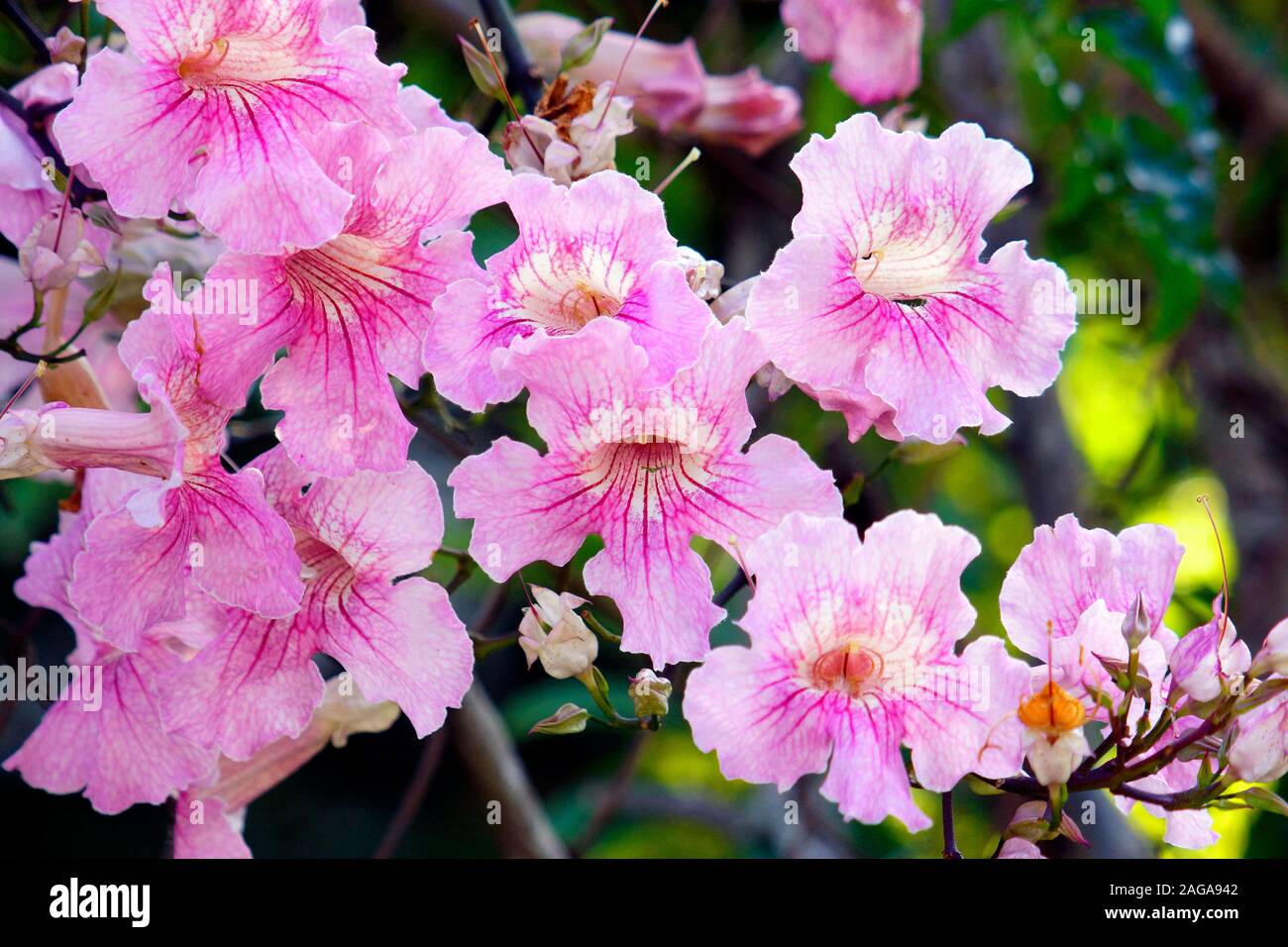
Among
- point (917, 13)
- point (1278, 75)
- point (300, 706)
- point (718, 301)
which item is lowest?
point (300, 706)

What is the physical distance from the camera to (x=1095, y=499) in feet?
8.01

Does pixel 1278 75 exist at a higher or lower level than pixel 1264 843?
higher

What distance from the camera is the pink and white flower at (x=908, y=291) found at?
922 mm

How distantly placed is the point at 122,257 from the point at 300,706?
1.55 ft

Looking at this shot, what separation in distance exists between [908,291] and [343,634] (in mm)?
512

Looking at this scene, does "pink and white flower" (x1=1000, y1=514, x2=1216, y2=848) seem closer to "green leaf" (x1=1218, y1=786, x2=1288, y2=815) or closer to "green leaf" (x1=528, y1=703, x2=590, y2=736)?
"green leaf" (x1=1218, y1=786, x2=1288, y2=815)

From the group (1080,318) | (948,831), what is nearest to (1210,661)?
(948,831)

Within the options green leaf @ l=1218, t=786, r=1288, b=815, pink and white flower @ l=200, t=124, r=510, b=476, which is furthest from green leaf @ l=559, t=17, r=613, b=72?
green leaf @ l=1218, t=786, r=1288, b=815

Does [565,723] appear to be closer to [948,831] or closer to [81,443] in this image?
[948,831]

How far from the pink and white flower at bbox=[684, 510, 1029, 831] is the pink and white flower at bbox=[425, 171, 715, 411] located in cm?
16

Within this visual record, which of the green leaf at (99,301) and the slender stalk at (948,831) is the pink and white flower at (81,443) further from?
the slender stalk at (948,831)
